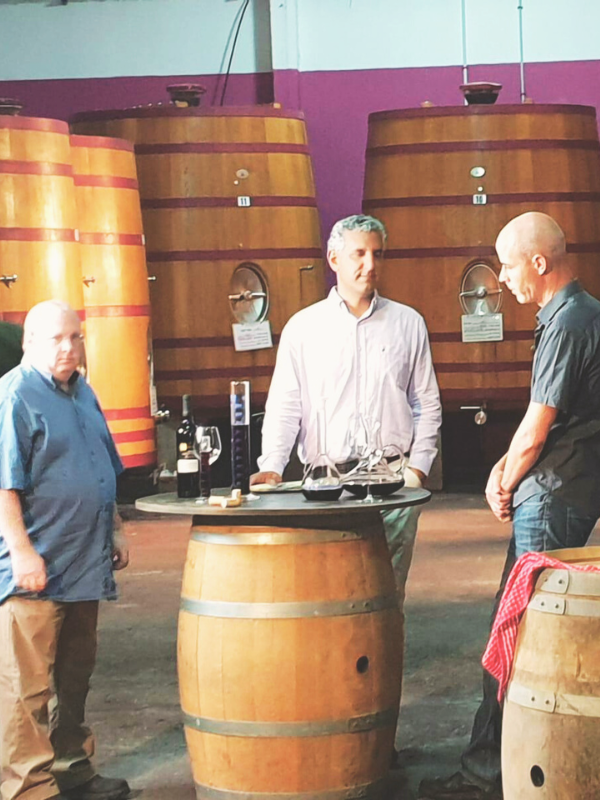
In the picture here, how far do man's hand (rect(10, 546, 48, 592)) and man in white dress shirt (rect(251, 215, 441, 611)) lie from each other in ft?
2.67

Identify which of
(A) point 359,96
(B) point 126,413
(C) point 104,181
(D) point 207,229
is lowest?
(B) point 126,413

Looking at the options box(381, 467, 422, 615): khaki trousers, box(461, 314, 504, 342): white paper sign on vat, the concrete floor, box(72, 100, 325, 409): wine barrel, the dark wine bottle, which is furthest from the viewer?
box(461, 314, 504, 342): white paper sign on vat

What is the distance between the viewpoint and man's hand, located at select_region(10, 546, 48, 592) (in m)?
3.78

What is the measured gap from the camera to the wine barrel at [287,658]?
3674 mm

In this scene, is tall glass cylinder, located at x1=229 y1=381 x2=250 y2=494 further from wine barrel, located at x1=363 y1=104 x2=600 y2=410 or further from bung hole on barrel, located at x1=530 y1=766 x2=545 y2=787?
wine barrel, located at x1=363 y1=104 x2=600 y2=410

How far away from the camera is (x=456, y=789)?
4008 mm

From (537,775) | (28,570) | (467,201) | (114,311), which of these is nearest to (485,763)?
(537,775)

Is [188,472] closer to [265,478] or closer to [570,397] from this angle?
[265,478]

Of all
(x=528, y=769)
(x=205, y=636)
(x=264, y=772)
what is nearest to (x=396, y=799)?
(x=264, y=772)

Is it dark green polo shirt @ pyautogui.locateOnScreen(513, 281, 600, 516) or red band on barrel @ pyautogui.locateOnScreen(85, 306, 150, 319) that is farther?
red band on barrel @ pyautogui.locateOnScreen(85, 306, 150, 319)

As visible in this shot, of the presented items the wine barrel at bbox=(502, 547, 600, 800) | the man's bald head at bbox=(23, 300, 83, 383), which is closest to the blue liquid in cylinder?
the man's bald head at bbox=(23, 300, 83, 383)

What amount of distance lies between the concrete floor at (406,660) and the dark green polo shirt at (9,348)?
3.83 ft

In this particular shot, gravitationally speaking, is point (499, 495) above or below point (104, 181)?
below

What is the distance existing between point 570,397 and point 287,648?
885 millimetres
